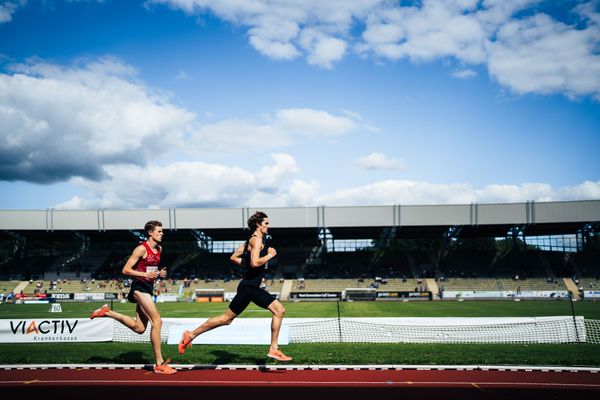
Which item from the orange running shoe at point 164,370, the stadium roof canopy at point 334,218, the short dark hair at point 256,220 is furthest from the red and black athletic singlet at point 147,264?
the stadium roof canopy at point 334,218

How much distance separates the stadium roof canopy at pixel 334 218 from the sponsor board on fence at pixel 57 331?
3585 cm

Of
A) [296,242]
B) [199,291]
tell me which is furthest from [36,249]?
[296,242]

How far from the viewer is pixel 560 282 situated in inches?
1832

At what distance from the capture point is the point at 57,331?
11.1 metres

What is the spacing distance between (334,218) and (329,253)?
11.9 meters

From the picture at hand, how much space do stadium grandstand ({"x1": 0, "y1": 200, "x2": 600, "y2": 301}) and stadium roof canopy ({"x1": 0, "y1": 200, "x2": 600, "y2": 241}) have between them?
0.11m

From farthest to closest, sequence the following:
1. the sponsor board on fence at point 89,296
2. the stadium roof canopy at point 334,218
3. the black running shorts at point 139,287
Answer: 1. the stadium roof canopy at point 334,218
2. the sponsor board on fence at point 89,296
3. the black running shorts at point 139,287

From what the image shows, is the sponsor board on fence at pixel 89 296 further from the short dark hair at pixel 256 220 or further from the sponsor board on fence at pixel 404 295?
the short dark hair at pixel 256 220

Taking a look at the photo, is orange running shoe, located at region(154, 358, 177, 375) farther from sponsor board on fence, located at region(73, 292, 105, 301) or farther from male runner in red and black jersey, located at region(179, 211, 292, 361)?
sponsor board on fence, located at region(73, 292, 105, 301)

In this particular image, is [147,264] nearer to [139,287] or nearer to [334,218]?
[139,287]

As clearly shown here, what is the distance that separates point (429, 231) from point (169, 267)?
109ft

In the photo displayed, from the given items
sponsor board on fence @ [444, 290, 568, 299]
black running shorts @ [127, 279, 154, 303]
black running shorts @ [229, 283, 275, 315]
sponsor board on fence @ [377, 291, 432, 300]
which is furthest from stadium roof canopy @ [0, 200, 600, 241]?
black running shorts @ [229, 283, 275, 315]

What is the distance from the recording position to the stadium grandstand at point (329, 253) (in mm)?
45969

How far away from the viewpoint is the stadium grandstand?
4597cm
